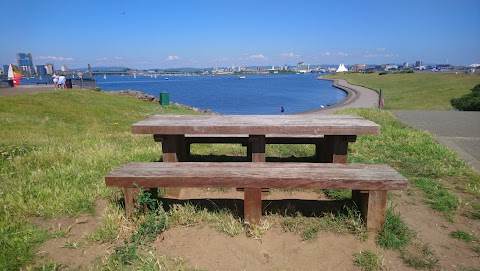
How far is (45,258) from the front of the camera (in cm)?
266

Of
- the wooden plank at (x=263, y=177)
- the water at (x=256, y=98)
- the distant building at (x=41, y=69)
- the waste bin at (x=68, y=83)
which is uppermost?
the distant building at (x=41, y=69)

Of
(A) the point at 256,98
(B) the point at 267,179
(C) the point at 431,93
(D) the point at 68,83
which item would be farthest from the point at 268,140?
(A) the point at 256,98

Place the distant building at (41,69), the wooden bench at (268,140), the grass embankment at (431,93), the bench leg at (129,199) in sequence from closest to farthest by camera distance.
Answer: the bench leg at (129,199), the wooden bench at (268,140), the grass embankment at (431,93), the distant building at (41,69)

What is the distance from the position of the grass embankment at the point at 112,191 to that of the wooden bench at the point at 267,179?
24 centimetres

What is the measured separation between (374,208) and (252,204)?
44.6 inches

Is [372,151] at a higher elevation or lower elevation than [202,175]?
lower

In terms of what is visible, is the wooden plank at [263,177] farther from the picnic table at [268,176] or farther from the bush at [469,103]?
the bush at [469,103]

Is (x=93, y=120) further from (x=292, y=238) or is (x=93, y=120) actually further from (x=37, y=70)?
(x=37, y=70)

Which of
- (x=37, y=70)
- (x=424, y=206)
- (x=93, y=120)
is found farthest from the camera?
(x=37, y=70)

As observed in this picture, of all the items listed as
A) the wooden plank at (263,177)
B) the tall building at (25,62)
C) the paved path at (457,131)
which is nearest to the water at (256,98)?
the paved path at (457,131)

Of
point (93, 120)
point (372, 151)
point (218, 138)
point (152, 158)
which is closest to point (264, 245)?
point (218, 138)

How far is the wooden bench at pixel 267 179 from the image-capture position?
2838 mm

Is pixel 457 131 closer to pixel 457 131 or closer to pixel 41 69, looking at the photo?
pixel 457 131

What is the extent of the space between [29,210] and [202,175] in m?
1.98
